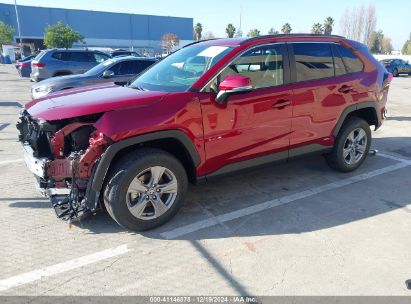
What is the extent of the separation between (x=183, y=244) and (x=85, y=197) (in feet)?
3.26

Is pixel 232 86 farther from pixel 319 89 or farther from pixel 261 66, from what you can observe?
pixel 319 89

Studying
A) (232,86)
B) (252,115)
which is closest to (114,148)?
(232,86)

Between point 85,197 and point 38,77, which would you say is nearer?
point 85,197

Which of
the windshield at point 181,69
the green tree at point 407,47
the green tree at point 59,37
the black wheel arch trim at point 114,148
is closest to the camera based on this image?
the black wheel arch trim at point 114,148

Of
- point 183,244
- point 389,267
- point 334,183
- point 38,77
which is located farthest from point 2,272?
point 38,77

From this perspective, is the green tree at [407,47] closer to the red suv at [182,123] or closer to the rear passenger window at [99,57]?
the rear passenger window at [99,57]

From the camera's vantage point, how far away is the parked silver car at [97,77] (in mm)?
8914

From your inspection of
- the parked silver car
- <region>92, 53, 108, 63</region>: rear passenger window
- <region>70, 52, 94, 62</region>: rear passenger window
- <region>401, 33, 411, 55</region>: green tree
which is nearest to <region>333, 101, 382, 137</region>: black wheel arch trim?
the parked silver car

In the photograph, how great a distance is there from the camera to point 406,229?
3.42 meters

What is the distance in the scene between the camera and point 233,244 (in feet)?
10.3

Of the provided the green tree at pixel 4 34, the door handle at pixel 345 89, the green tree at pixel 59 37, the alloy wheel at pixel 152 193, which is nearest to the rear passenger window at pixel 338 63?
the door handle at pixel 345 89

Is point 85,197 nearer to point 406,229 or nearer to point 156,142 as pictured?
point 156,142

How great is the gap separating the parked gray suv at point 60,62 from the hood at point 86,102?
11477mm

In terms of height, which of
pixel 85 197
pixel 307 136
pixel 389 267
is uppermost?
pixel 307 136
